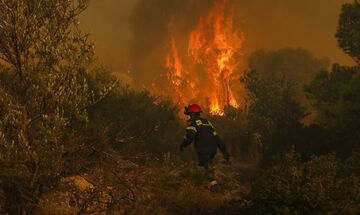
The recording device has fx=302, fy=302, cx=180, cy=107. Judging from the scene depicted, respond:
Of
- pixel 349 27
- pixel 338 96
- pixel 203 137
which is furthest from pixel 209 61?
pixel 203 137

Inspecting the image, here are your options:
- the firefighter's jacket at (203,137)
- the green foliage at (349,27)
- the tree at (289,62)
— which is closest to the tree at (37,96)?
the firefighter's jacket at (203,137)

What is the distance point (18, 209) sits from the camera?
4.77 m

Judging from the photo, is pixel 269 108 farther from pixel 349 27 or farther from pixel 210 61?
pixel 210 61

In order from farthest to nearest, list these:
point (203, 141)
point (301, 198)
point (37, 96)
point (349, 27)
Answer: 1. point (349, 27)
2. point (203, 141)
3. point (37, 96)
4. point (301, 198)

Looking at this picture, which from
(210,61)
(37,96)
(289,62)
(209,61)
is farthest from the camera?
(209,61)

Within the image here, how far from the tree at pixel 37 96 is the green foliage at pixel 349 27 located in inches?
686

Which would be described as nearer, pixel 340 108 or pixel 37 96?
pixel 37 96

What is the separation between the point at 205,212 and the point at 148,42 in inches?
3597

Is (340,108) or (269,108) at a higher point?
(269,108)

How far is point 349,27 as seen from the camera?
18.3 metres

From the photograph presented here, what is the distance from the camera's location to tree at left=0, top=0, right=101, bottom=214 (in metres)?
4.44

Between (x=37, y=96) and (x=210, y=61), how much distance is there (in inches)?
2521

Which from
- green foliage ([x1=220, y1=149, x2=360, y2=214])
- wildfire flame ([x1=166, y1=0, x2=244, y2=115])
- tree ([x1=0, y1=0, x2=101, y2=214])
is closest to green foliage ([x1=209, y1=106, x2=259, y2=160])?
green foliage ([x1=220, y1=149, x2=360, y2=214])

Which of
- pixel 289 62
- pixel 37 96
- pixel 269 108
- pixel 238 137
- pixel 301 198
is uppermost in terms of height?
pixel 289 62
